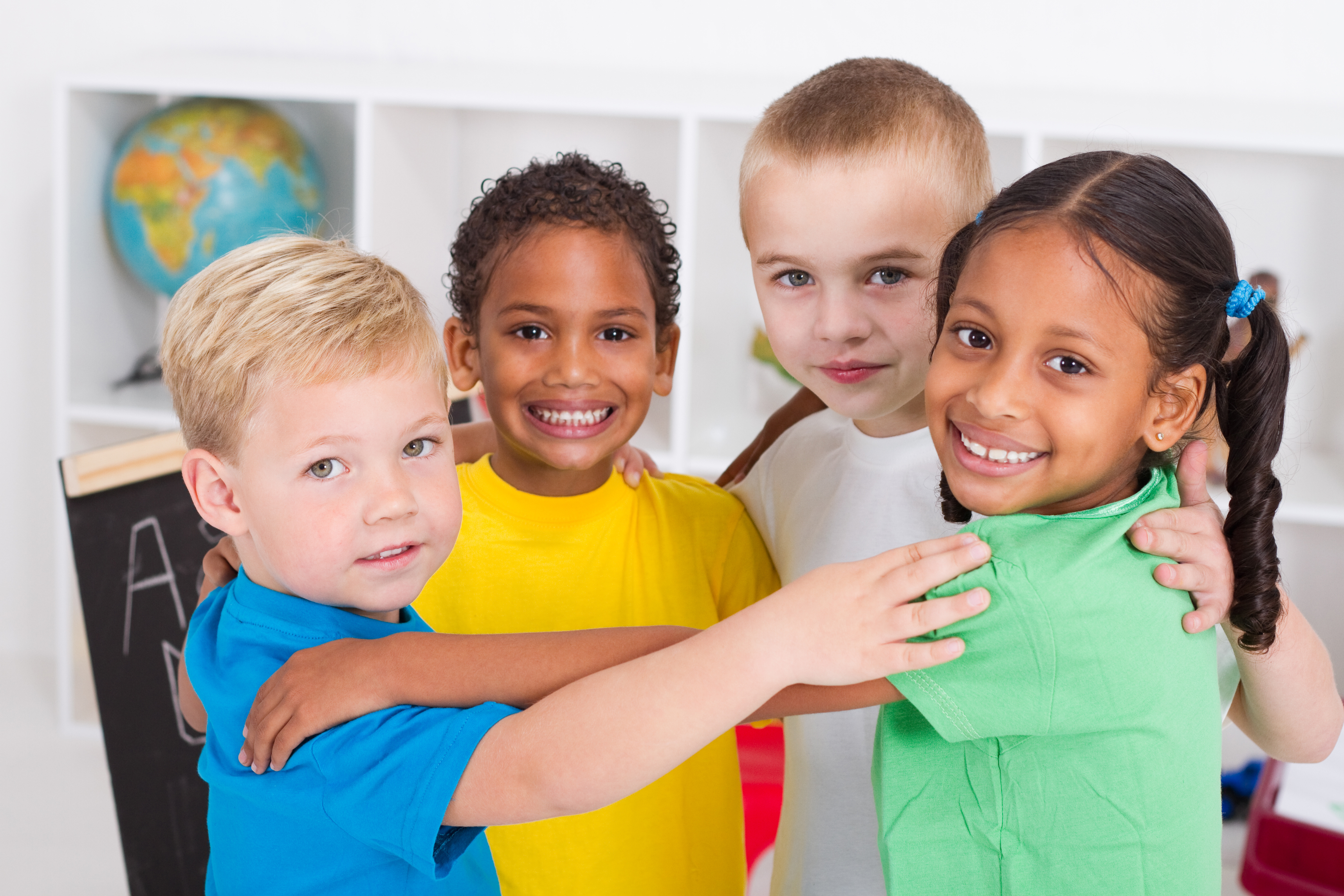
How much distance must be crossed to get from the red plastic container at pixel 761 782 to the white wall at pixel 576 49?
4.25ft

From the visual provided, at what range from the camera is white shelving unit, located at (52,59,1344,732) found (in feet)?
6.58

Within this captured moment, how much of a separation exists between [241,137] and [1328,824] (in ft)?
7.01

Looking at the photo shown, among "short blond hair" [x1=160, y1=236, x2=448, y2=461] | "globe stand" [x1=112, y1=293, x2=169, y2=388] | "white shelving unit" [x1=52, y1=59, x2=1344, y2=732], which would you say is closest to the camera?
"short blond hair" [x1=160, y1=236, x2=448, y2=461]

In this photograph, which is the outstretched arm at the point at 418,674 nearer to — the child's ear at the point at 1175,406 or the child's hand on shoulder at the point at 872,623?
the child's hand on shoulder at the point at 872,623

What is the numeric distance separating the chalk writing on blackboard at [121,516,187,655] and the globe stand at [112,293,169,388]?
0.91 m

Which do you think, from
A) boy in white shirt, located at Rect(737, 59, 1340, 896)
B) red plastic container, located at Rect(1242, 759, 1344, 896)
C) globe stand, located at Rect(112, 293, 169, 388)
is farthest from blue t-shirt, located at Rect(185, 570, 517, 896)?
globe stand, located at Rect(112, 293, 169, 388)

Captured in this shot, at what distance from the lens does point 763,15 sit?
7.57 ft

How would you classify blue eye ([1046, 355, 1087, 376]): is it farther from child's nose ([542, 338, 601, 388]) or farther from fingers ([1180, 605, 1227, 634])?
child's nose ([542, 338, 601, 388])

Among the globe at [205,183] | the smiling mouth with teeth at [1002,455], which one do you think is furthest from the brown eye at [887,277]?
the globe at [205,183]

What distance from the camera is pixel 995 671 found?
27.0 inches

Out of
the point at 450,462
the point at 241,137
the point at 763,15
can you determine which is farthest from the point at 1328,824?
the point at 241,137

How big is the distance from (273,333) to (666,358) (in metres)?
0.44

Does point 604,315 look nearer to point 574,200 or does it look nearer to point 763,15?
point 574,200

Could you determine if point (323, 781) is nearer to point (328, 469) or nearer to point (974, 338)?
point (328, 469)
